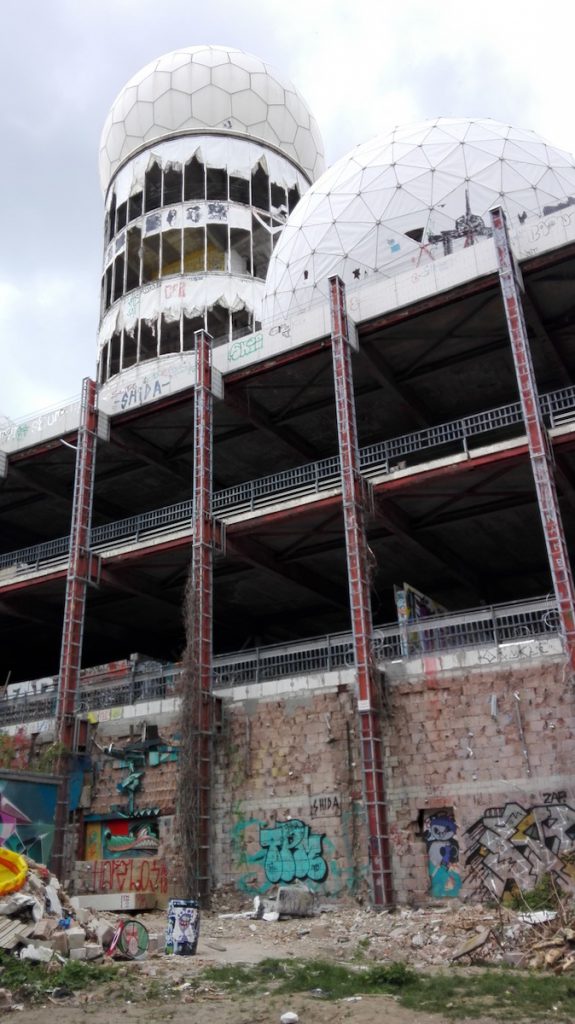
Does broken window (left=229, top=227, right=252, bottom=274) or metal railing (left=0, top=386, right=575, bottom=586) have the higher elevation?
broken window (left=229, top=227, right=252, bottom=274)

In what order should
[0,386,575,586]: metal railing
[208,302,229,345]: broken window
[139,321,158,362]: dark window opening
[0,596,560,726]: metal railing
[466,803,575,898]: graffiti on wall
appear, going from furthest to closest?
[139,321,158,362]: dark window opening
[208,302,229,345]: broken window
[0,386,575,586]: metal railing
[0,596,560,726]: metal railing
[466,803,575,898]: graffiti on wall

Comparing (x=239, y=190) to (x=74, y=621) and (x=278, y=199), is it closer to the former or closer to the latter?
(x=278, y=199)

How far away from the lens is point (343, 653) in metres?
24.6

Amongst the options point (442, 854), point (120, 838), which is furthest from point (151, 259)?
point (442, 854)

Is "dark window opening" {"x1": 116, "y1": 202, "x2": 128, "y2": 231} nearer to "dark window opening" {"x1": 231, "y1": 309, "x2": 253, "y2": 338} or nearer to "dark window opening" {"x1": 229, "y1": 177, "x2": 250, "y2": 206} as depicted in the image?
"dark window opening" {"x1": 229, "y1": 177, "x2": 250, "y2": 206}

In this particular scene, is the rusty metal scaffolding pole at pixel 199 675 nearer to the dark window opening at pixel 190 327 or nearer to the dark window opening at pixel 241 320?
the dark window opening at pixel 190 327

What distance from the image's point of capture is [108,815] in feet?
86.0

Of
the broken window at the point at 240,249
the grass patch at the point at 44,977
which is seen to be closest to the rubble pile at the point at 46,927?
the grass patch at the point at 44,977

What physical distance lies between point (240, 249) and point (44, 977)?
131 feet

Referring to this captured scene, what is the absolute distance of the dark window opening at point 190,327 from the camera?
43.7 m

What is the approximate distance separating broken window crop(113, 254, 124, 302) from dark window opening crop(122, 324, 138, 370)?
3325 mm

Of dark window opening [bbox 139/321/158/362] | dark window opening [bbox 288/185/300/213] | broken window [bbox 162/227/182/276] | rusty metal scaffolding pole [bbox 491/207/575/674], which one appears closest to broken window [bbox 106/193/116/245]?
broken window [bbox 162/227/182/276]

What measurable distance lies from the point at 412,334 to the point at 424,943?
61.9ft

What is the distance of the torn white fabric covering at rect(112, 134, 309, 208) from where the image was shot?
154ft
